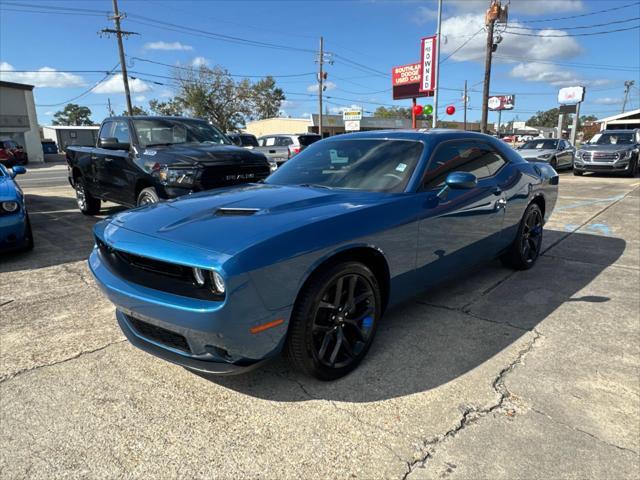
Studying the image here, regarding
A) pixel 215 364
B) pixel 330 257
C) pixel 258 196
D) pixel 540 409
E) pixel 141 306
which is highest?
pixel 258 196

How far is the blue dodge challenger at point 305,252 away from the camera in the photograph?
2.12 m

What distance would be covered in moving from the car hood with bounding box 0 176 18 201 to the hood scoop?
12.7 ft

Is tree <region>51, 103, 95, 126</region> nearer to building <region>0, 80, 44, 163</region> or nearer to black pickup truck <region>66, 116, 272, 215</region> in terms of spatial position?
building <region>0, 80, 44, 163</region>

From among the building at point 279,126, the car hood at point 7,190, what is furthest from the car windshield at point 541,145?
the building at point 279,126

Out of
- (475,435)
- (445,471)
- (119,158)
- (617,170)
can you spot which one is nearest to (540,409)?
(475,435)

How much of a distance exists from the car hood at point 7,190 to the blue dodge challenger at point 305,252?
303 centimetres

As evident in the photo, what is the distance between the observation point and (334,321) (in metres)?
2.58

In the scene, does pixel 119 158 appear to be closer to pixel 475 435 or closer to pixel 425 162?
pixel 425 162

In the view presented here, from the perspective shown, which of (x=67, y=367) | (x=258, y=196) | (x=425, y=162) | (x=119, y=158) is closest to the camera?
(x=67, y=367)

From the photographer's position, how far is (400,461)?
6.60 ft

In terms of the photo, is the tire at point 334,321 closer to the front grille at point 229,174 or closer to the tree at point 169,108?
the front grille at point 229,174

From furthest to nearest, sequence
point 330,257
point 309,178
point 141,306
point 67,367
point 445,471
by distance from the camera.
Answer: point 309,178
point 67,367
point 330,257
point 141,306
point 445,471

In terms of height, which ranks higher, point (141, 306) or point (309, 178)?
point (309, 178)

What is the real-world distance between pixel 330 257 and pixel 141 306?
1.06 metres
